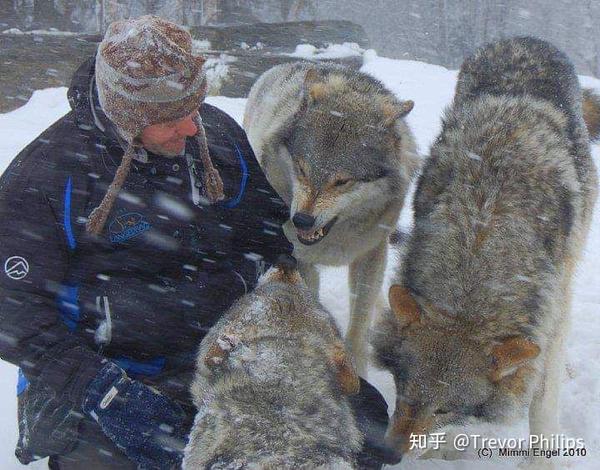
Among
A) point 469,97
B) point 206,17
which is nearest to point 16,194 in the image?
point 469,97

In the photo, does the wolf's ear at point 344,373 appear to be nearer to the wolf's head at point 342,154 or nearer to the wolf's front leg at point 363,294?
the wolf's head at point 342,154

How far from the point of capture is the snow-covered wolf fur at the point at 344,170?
3.21m

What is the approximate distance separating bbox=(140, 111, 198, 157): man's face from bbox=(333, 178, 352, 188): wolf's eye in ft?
2.95

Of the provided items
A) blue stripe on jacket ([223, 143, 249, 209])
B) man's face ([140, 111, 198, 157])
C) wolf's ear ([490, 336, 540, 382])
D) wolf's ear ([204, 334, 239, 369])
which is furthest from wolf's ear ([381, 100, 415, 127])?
wolf's ear ([204, 334, 239, 369])

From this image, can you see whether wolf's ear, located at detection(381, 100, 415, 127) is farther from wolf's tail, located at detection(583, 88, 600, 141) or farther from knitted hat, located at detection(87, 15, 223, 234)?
wolf's tail, located at detection(583, 88, 600, 141)

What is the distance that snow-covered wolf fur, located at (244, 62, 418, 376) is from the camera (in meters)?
3.21

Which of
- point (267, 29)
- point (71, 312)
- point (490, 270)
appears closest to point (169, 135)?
point (71, 312)

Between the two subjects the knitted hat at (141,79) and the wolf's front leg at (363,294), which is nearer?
the knitted hat at (141,79)

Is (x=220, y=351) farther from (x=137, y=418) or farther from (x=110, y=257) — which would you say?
(x=110, y=257)

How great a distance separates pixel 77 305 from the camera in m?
2.53

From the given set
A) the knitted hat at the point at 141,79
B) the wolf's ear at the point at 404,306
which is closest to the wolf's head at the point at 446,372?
the wolf's ear at the point at 404,306

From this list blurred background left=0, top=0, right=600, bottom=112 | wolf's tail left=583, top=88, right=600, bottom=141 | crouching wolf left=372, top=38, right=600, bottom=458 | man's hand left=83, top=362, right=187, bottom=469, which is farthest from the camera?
blurred background left=0, top=0, right=600, bottom=112

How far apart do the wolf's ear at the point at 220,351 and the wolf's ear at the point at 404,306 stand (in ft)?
2.41

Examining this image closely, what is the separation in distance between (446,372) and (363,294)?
1.62 metres
